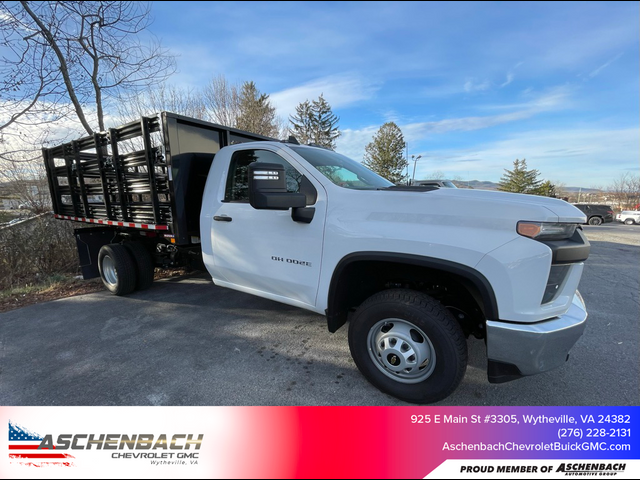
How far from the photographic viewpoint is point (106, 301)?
474 centimetres

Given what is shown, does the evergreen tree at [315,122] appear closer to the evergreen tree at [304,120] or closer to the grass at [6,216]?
the evergreen tree at [304,120]

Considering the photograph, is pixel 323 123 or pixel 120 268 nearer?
pixel 120 268

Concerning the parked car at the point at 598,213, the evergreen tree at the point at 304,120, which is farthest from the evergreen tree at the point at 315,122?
the parked car at the point at 598,213

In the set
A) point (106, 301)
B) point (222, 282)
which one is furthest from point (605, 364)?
point (106, 301)

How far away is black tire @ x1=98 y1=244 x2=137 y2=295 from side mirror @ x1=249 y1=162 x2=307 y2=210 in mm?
3539

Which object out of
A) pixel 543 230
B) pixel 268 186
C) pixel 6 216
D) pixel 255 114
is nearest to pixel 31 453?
pixel 268 186

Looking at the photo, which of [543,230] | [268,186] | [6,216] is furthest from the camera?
[6,216]

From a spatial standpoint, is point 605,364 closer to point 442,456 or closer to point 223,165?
point 442,456

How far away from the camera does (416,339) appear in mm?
2279

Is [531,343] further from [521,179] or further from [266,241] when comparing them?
[521,179]

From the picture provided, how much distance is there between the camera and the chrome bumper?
185 cm

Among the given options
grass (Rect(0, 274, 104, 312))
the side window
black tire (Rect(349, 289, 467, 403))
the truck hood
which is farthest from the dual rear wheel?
the truck hood

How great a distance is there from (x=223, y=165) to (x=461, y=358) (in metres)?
3.06

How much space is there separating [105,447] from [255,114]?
24997mm
